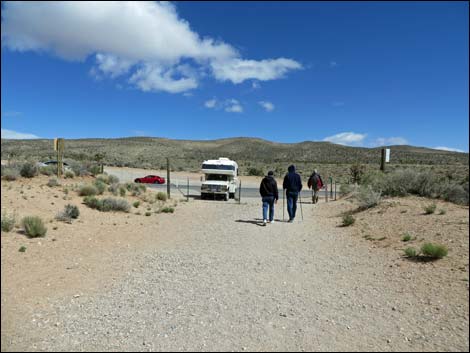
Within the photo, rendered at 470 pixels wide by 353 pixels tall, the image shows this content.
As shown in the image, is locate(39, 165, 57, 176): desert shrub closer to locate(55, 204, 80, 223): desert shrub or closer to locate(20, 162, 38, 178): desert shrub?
locate(20, 162, 38, 178): desert shrub

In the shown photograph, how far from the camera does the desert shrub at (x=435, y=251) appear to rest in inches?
261

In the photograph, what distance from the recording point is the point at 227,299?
5312 mm

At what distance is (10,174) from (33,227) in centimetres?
896

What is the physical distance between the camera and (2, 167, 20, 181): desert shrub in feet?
51.6

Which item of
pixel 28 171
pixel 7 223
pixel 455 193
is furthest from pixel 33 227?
pixel 455 193

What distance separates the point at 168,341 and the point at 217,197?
19377 millimetres

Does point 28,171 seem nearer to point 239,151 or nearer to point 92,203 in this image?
point 92,203

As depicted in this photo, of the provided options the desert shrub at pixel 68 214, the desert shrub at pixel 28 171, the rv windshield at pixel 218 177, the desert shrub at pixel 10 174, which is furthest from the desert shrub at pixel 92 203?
the rv windshield at pixel 218 177

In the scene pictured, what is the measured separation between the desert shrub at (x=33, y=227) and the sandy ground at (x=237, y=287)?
0.20 metres

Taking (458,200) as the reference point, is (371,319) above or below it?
below

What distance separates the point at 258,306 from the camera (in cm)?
501

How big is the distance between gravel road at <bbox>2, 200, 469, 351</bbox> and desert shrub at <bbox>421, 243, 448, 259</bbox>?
1.27 ft

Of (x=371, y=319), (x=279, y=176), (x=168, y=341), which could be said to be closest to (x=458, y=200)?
(x=371, y=319)

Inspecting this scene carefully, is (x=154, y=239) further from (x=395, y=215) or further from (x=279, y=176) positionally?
(x=279, y=176)
